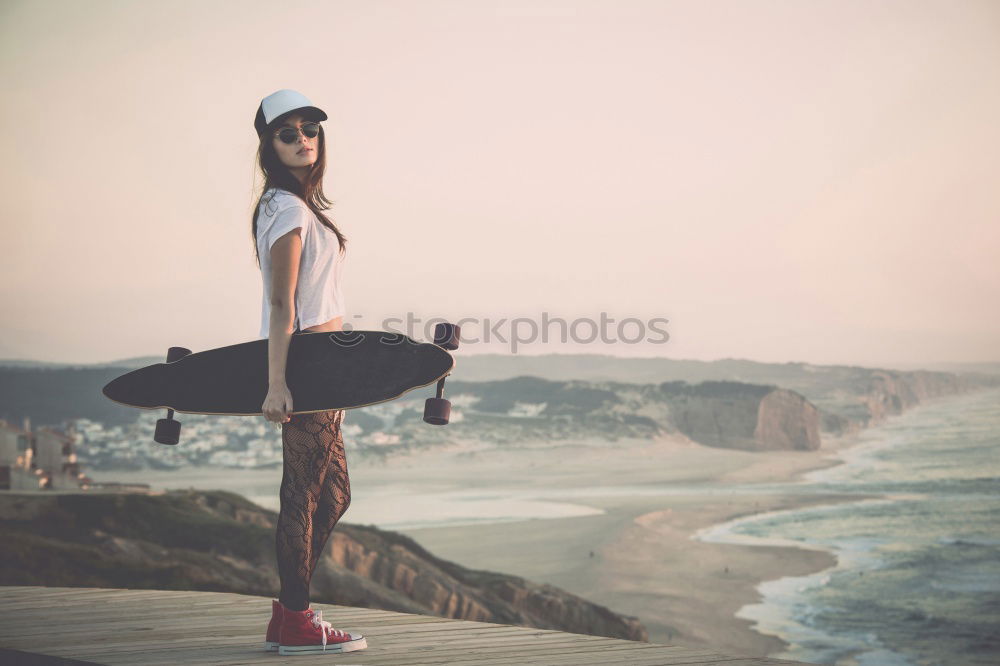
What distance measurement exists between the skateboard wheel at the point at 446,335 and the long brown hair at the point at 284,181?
0.36 meters

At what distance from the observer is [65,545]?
1147 centimetres

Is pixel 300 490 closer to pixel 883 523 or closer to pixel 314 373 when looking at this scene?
pixel 314 373

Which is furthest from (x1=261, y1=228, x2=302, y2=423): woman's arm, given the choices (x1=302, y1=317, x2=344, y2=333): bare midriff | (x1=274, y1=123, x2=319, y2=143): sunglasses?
(x1=274, y1=123, x2=319, y2=143): sunglasses

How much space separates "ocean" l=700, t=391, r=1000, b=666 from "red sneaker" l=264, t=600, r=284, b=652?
25.9 metres

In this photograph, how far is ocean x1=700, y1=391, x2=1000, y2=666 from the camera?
26.9 meters

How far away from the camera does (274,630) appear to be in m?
2.77

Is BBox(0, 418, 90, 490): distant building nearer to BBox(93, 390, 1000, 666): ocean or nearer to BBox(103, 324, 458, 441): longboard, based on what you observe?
BBox(93, 390, 1000, 666): ocean

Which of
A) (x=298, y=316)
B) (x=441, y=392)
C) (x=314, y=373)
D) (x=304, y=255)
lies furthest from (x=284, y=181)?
(x=441, y=392)

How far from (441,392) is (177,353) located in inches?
32.4

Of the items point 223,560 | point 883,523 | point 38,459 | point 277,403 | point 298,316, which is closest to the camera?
point 277,403

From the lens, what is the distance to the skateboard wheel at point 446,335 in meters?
2.69

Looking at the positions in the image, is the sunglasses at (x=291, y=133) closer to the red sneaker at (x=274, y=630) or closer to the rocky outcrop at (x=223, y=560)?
the red sneaker at (x=274, y=630)

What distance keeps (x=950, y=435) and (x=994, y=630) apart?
5945 millimetres

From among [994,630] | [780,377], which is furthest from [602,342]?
[994,630]
